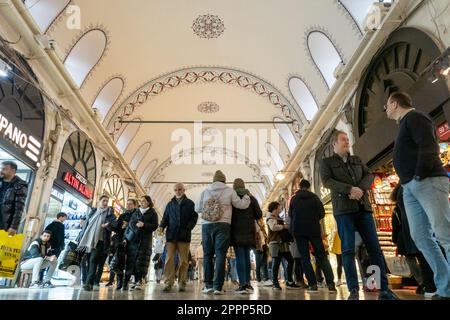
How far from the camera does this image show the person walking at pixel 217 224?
334cm

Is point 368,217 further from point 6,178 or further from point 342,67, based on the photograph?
point 342,67

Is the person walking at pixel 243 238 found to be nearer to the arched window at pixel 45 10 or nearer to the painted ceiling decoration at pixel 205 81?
the arched window at pixel 45 10

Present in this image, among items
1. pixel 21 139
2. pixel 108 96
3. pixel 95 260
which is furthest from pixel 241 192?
pixel 108 96

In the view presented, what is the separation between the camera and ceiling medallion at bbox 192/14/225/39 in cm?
859

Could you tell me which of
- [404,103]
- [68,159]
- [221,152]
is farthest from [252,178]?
[404,103]

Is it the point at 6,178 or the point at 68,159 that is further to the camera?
the point at 68,159

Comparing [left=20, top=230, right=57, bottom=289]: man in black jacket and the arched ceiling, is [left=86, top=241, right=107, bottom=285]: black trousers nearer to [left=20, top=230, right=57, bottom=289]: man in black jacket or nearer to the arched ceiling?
[left=20, top=230, right=57, bottom=289]: man in black jacket

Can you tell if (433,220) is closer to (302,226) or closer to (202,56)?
(302,226)

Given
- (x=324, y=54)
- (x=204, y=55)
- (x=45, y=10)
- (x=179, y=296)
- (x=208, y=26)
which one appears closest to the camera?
(x=179, y=296)

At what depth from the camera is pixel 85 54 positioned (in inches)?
314

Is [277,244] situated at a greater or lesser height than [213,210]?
lesser

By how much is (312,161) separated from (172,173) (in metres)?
10.8

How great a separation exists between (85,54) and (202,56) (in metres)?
3.65
